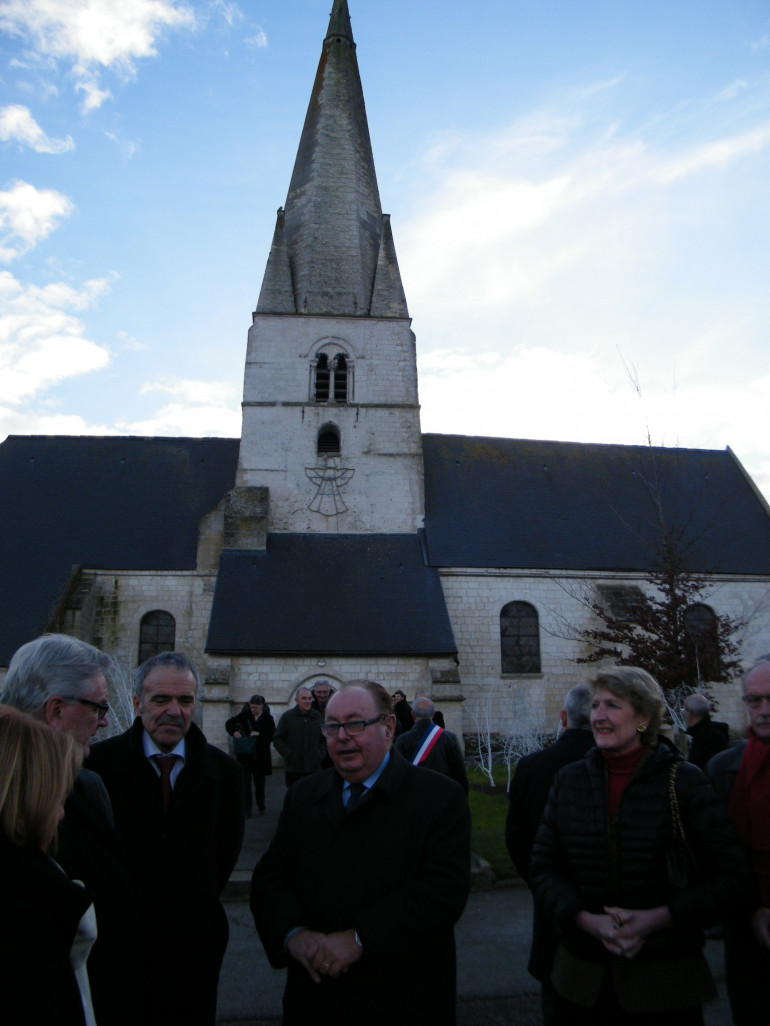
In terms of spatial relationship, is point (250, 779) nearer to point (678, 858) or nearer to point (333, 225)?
point (678, 858)

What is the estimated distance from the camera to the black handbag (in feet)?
8.96

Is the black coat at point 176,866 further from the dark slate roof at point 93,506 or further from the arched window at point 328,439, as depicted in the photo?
the arched window at point 328,439

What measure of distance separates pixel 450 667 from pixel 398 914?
1437 cm

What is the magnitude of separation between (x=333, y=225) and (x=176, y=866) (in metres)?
21.7

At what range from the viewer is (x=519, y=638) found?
19078 mm

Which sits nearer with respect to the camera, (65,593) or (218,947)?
(218,947)

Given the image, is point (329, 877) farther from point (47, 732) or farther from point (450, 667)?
point (450, 667)

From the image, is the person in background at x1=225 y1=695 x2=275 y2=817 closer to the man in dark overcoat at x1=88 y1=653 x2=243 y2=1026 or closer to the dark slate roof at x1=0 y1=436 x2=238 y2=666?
the man in dark overcoat at x1=88 y1=653 x2=243 y2=1026

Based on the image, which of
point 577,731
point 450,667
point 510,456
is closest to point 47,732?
point 577,731

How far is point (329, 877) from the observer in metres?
2.72

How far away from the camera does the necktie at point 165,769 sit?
10.5 ft

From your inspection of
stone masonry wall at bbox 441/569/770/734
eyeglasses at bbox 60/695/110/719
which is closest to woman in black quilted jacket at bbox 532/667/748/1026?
eyeglasses at bbox 60/695/110/719

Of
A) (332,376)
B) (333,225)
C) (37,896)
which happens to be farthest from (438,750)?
(333,225)

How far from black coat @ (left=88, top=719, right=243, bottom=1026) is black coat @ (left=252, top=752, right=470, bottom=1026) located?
0.32 meters
